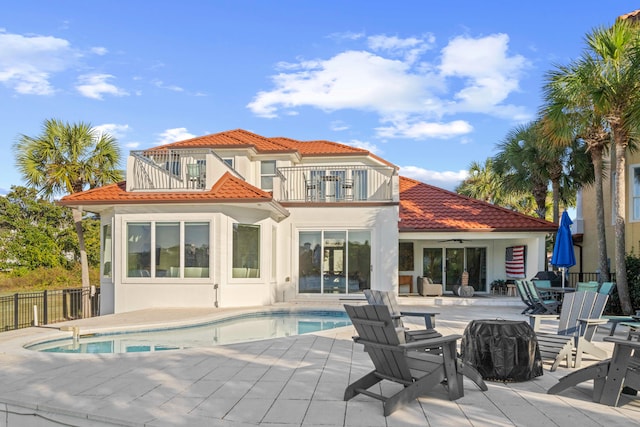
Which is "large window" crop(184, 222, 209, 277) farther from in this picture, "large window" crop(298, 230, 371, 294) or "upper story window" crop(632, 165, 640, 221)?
"upper story window" crop(632, 165, 640, 221)

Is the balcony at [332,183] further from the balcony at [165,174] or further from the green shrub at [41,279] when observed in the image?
the green shrub at [41,279]

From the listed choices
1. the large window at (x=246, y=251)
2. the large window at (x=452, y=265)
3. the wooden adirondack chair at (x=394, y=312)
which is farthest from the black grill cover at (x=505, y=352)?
the large window at (x=452, y=265)

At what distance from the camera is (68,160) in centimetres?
2072

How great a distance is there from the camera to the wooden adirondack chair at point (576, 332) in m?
6.85

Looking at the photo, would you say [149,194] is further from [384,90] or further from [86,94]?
[384,90]

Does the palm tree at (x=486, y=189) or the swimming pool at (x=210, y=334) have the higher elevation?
the palm tree at (x=486, y=189)

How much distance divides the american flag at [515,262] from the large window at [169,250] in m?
11.2

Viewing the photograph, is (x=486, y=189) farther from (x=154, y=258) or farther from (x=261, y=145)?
(x=154, y=258)

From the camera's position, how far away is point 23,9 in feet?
47.8

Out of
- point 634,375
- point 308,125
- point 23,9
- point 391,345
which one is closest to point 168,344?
point 391,345

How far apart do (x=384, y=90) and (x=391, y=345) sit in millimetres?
20903

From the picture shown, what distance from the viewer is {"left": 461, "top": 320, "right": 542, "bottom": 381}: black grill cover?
20.1 feet

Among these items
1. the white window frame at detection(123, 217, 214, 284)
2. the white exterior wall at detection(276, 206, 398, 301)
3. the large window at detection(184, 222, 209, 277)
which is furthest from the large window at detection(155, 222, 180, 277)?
the white exterior wall at detection(276, 206, 398, 301)

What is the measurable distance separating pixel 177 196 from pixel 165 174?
1253mm
